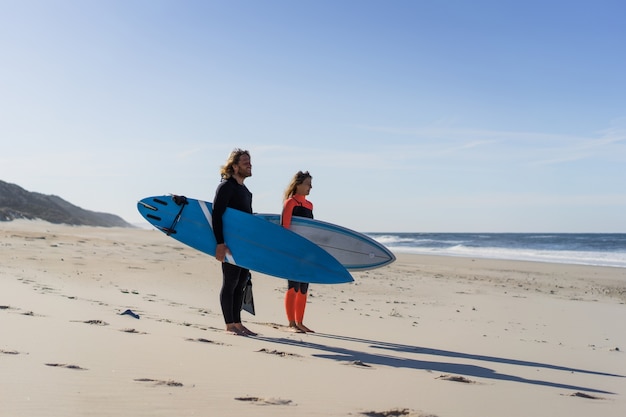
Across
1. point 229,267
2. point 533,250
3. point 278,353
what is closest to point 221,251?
point 229,267

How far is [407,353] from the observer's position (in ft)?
16.6

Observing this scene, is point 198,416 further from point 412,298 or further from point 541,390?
point 412,298

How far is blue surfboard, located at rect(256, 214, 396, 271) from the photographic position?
674 centimetres

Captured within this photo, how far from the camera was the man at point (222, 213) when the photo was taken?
17.7ft

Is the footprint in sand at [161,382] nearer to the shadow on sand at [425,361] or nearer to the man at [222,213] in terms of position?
the shadow on sand at [425,361]

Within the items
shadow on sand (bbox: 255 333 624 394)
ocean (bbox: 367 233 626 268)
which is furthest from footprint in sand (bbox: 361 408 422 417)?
ocean (bbox: 367 233 626 268)

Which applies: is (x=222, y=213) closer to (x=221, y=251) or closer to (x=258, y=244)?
(x=221, y=251)

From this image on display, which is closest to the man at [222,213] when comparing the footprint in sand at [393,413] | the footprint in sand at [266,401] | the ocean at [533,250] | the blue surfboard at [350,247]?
the blue surfboard at [350,247]

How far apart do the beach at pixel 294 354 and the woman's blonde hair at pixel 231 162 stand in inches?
58.3

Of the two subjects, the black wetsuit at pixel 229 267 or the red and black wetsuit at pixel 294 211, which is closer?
the black wetsuit at pixel 229 267

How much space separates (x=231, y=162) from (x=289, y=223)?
3.53 ft

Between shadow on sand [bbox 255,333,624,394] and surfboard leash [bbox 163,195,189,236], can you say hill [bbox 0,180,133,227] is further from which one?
shadow on sand [bbox 255,333,624,394]

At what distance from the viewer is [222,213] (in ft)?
18.0

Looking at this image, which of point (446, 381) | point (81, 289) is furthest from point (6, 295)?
point (446, 381)
